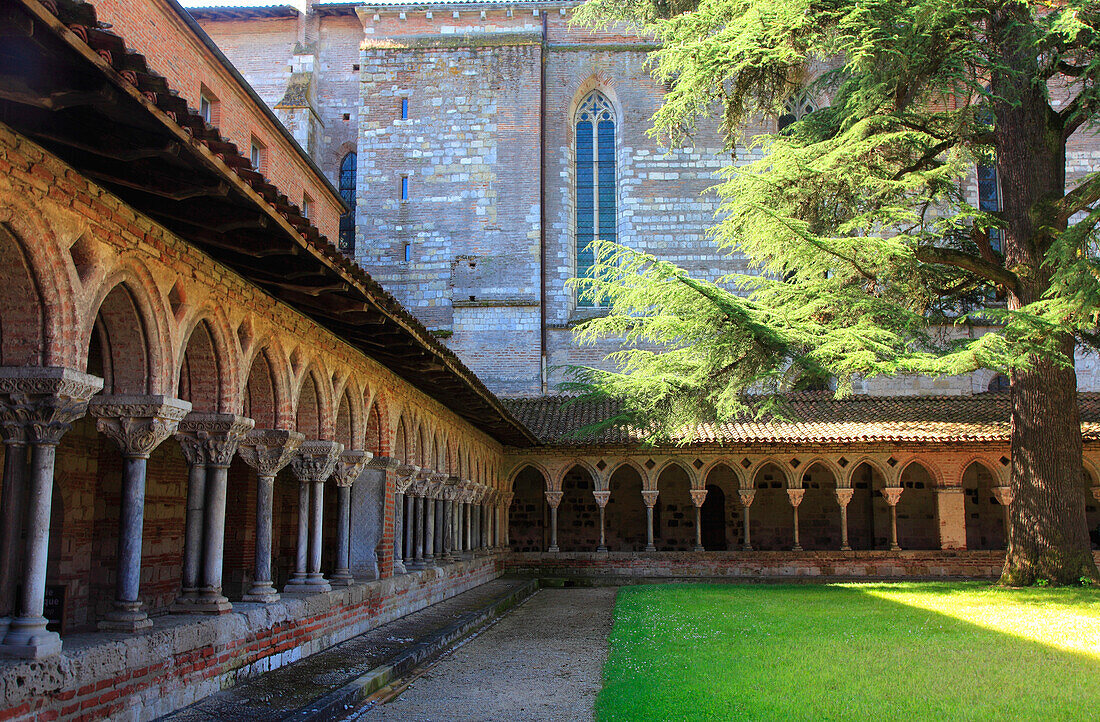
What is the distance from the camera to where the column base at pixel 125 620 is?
18.4ft

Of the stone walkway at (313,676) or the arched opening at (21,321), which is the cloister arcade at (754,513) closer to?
the stone walkway at (313,676)

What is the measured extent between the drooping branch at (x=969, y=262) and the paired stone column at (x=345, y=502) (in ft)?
29.3

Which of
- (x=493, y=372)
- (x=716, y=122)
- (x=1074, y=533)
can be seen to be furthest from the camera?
(x=716, y=122)

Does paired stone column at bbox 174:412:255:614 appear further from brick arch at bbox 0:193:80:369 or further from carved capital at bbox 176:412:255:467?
brick arch at bbox 0:193:80:369

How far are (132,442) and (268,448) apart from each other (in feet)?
7.62

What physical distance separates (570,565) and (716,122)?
13448 mm

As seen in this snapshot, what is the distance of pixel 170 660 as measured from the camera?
5.74 meters

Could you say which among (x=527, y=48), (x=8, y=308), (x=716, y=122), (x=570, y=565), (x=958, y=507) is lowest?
(x=570, y=565)

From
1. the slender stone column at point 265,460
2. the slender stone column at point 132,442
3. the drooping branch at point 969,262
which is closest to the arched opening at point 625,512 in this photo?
the drooping branch at point 969,262

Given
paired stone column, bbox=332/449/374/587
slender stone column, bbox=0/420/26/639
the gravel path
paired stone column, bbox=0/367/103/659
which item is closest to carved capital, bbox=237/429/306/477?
paired stone column, bbox=332/449/374/587

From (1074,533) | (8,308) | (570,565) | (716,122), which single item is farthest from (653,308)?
(716,122)

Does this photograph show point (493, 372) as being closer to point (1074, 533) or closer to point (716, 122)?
point (716, 122)

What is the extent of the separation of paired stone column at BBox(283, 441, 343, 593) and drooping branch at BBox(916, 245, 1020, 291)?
30.9 feet

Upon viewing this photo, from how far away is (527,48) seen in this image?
82.3 feet
